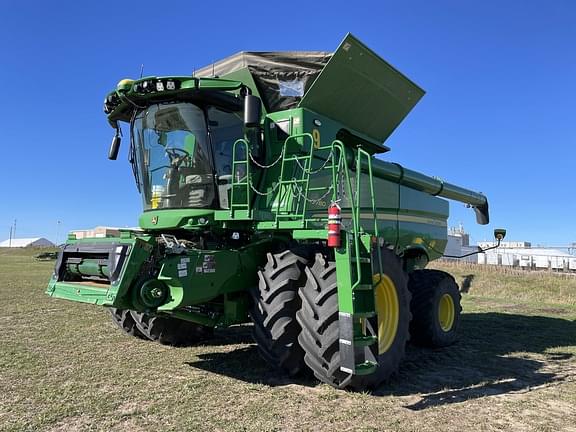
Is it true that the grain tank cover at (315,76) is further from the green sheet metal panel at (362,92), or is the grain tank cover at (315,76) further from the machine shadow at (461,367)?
the machine shadow at (461,367)

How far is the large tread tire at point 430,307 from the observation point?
7242 millimetres

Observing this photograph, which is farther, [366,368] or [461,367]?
[461,367]

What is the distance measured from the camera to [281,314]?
15.6ft

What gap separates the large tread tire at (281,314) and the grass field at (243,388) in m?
0.28

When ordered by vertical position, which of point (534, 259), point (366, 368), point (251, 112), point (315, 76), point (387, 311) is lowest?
point (366, 368)

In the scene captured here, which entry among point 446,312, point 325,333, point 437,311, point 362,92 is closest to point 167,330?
point 325,333

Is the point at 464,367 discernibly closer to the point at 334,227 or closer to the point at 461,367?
the point at 461,367

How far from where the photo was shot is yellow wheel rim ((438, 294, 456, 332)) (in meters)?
7.89

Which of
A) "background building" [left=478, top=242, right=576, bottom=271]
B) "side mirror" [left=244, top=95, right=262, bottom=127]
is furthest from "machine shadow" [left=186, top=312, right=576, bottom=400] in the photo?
"background building" [left=478, top=242, right=576, bottom=271]

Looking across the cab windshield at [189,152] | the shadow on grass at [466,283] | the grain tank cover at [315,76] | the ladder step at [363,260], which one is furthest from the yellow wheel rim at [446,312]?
the shadow on grass at [466,283]

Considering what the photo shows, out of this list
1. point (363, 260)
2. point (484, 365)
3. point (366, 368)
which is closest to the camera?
point (366, 368)

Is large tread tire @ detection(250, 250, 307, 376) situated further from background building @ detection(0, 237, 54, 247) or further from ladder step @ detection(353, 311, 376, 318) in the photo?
background building @ detection(0, 237, 54, 247)

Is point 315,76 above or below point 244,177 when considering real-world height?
above

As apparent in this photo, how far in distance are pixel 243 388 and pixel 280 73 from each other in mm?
3771
